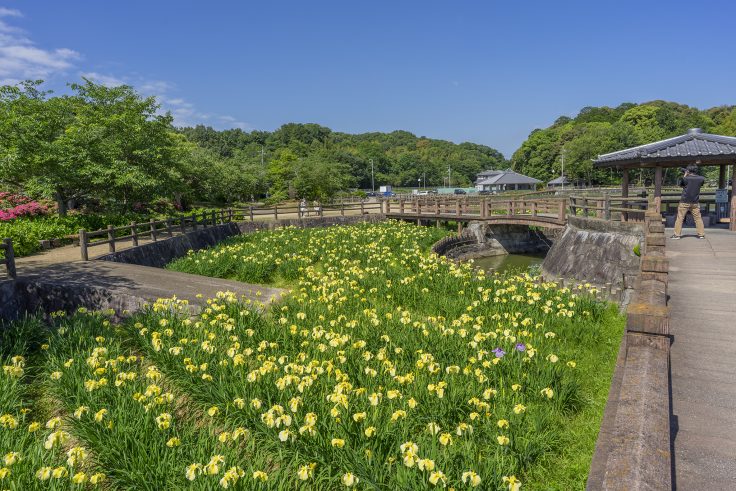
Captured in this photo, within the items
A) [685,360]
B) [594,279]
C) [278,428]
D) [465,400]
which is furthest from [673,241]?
[278,428]

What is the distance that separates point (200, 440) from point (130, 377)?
4.63 feet

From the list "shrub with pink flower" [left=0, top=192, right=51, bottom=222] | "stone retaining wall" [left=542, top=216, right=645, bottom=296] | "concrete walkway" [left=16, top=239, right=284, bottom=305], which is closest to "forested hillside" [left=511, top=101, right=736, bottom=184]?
"stone retaining wall" [left=542, top=216, right=645, bottom=296]

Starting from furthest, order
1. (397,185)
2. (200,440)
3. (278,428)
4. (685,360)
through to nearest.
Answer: (397,185), (685,360), (278,428), (200,440)

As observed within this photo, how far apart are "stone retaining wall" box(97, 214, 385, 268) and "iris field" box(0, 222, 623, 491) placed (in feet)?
25.5

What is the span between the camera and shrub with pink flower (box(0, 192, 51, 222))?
18406 mm

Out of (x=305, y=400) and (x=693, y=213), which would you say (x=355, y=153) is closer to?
(x=693, y=213)

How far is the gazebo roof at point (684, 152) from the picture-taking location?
13.1 metres

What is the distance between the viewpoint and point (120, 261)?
13742 millimetres

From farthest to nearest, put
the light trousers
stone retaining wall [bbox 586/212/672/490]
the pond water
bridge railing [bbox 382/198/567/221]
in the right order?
the pond water
bridge railing [bbox 382/198/567/221]
the light trousers
stone retaining wall [bbox 586/212/672/490]

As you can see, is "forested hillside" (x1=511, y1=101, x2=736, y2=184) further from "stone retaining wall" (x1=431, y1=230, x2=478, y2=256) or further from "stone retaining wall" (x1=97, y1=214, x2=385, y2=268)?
"stone retaining wall" (x1=97, y1=214, x2=385, y2=268)

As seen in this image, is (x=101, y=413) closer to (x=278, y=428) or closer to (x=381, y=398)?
(x=278, y=428)

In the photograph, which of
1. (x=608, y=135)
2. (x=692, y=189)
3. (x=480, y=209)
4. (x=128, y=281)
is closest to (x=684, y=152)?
(x=692, y=189)

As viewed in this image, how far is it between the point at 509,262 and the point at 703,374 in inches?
767

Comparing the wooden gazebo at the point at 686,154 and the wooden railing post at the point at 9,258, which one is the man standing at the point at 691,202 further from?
the wooden railing post at the point at 9,258
